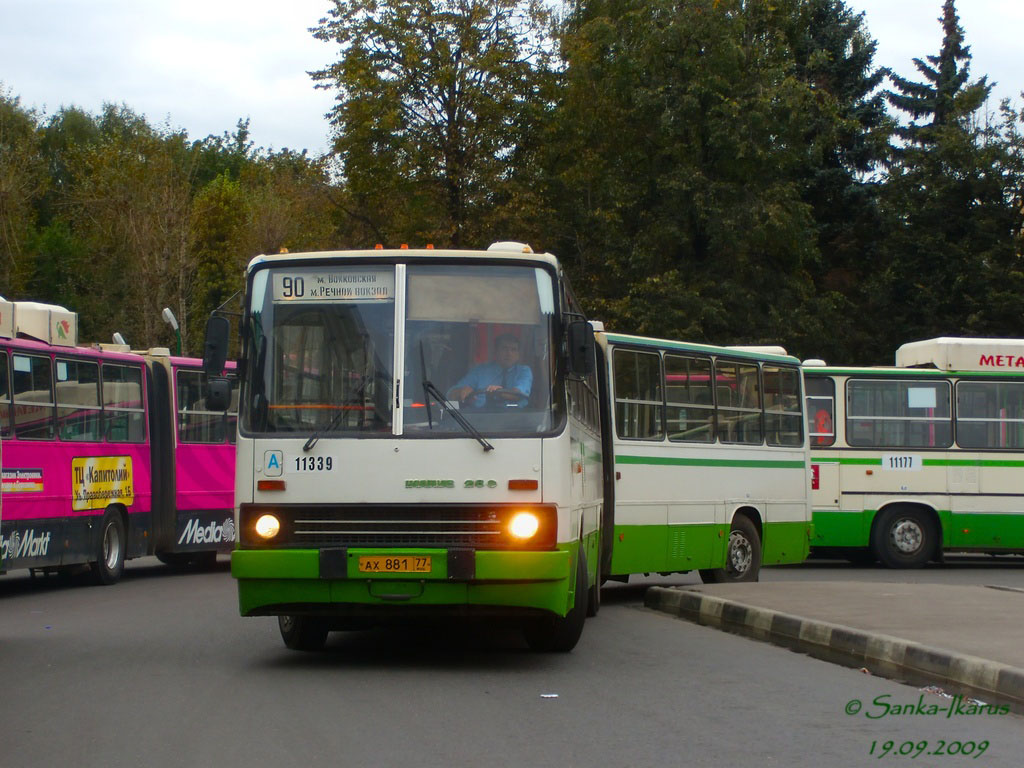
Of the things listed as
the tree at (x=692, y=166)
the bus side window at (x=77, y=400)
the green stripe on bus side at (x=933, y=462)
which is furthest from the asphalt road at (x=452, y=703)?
the tree at (x=692, y=166)

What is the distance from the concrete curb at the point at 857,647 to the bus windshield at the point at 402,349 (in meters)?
3.12

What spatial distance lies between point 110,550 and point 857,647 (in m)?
12.5

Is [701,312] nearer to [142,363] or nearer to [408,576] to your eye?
[142,363]

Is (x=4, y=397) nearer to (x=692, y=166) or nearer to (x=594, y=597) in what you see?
(x=594, y=597)

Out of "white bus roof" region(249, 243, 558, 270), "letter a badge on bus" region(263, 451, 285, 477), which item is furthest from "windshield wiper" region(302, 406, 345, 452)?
"white bus roof" region(249, 243, 558, 270)

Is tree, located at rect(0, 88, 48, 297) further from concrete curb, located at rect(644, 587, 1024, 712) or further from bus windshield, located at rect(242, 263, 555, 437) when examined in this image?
bus windshield, located at rect(242, 263, 555, 437)

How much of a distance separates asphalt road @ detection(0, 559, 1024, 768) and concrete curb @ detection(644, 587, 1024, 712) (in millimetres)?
292

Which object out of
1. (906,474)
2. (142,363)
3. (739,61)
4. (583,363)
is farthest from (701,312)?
(583,363)

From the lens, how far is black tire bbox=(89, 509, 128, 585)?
20547mm

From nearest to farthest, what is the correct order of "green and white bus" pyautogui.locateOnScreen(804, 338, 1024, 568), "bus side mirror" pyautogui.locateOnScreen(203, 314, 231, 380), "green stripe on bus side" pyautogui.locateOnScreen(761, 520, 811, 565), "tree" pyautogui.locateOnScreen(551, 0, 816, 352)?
"bus side mirror" pyautogui.locateOnScreen(203, 314, 231, 380) → "green stripe on bus side" pyautogui.locateOnScreen(761, 520, 811, 565) → "green and white bus" pyautogui.locateOnScreen(804, 338, 1024, 568) → "tree" pyautogui.locateOnScreen(551, 0, 816, 352)

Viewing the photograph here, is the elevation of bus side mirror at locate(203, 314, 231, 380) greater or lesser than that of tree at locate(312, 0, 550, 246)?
lesser

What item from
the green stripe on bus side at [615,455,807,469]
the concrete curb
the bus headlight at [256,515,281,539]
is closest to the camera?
the concrete curb

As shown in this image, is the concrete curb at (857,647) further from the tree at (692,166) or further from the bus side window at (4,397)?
the tree at (692,166)

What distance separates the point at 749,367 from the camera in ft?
63.4
